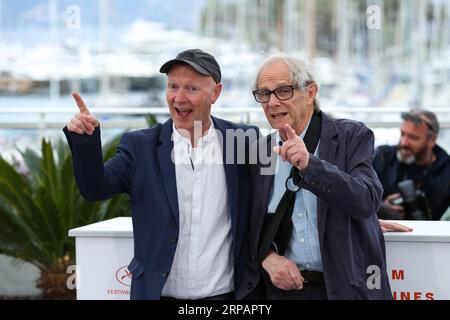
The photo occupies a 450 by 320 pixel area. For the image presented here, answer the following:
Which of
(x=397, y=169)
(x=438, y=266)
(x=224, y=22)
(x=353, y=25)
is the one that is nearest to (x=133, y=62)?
(x=224, y=22)

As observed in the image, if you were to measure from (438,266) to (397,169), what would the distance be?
3598mm

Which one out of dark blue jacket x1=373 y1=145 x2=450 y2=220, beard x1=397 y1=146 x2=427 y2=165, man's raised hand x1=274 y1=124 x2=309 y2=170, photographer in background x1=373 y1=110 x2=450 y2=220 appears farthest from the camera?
beard x1=397 y1=146 x2=427 y2=165

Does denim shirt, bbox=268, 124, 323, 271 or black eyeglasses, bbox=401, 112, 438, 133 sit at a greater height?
black eyeglasses, bbox=401, 112, 438, 133

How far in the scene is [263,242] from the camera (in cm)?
325

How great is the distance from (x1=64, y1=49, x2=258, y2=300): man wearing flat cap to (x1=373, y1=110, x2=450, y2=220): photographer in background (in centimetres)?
339

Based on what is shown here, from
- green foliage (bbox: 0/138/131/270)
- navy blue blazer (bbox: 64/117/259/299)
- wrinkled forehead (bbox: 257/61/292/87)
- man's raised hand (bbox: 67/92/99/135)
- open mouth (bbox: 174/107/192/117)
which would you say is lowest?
green foliage (bbox: 0/138/131/270)

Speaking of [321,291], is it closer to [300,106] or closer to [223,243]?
[223,243]

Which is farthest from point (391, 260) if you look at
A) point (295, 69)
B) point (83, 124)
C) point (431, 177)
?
point (431, 177)

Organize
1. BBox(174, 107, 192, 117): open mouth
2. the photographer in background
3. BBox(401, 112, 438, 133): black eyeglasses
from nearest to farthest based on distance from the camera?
BBox(174, 107, 192, 117): open mouth, the photographer in background, BBox(401, 112, 438, 133): black eyeglasses

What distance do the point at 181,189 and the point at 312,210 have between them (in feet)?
1.80

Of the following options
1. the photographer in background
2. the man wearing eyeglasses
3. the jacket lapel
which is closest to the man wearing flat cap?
the jacket lapel

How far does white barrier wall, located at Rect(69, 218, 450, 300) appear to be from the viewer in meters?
3.45

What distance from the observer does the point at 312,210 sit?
318cm

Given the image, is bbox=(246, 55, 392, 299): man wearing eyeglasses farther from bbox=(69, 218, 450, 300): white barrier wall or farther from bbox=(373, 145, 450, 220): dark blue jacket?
bbox=(373, 145, 450, 220): dark blue jacket
